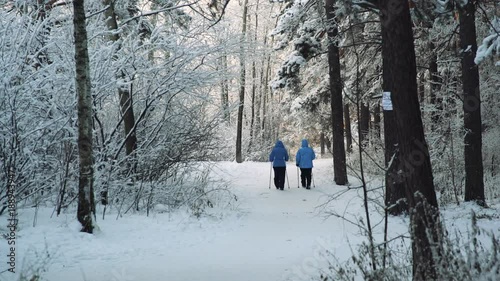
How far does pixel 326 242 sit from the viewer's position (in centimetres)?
685

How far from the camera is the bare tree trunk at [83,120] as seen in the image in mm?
6250

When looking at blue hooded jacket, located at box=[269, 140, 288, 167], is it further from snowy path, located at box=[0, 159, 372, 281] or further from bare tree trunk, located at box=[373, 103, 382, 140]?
bare tree trunk, located at box=[373, 103, 382, 140]

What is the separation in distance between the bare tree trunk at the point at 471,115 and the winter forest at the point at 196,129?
0.03 meters

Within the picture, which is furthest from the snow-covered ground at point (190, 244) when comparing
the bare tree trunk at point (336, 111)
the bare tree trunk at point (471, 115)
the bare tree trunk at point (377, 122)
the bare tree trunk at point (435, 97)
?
the bare tree trunk at point (377, 122)

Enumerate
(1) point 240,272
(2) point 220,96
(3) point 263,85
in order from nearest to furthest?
(1) point 240,272, (2) point 220,96, (3) point 263,85

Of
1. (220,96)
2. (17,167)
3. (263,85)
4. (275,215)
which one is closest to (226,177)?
(220,96)

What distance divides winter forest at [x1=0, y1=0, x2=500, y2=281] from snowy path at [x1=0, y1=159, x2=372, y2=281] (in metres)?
0.09

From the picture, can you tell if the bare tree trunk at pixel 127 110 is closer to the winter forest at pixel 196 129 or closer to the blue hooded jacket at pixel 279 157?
the winter forest at pixel 196 129

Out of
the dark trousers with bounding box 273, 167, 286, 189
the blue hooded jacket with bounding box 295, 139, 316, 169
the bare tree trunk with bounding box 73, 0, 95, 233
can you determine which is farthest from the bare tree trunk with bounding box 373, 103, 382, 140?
the bare tree trunk with bounding box 73, 0, 95, 233

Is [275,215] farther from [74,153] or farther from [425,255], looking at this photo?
[425,255]

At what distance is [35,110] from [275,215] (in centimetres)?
564

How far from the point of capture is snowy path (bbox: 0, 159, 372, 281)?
5090mm

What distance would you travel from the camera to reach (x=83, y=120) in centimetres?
631

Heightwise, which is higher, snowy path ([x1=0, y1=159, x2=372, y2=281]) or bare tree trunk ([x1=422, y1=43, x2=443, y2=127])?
bare tree trunk ([x1=422, y1=43, x2=443, y2=127])
